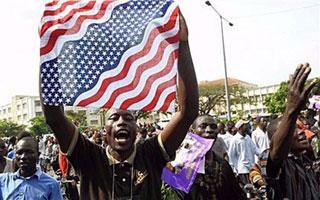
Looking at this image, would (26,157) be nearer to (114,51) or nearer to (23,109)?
(114,51)

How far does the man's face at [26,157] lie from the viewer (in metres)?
4.76

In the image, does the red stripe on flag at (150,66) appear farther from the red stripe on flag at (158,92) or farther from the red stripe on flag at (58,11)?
the red stripe on flag at (58,11)

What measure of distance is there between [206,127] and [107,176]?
2.35m

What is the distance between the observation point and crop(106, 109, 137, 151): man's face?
317 centimetres

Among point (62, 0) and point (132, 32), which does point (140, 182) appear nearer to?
point (132, 32)

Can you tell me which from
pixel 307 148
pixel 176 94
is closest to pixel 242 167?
pixel 307 148

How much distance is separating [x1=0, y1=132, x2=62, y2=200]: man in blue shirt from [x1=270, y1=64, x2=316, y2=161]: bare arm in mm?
2153

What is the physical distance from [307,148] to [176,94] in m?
1.15

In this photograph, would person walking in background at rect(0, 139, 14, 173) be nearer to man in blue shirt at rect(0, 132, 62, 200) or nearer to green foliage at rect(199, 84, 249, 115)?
man in blue shirt at rect(0, 132, 62, 200)

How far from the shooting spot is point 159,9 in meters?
3.40

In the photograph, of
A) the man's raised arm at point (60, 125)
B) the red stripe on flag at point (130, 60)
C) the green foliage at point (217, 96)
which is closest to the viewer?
the man's raised arm at point (60, 125)

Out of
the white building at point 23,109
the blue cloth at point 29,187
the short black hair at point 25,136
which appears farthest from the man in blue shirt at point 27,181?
the white building at point 23,109

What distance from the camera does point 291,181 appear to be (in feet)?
12.1

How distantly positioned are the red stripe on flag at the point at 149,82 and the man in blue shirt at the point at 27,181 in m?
1.76
